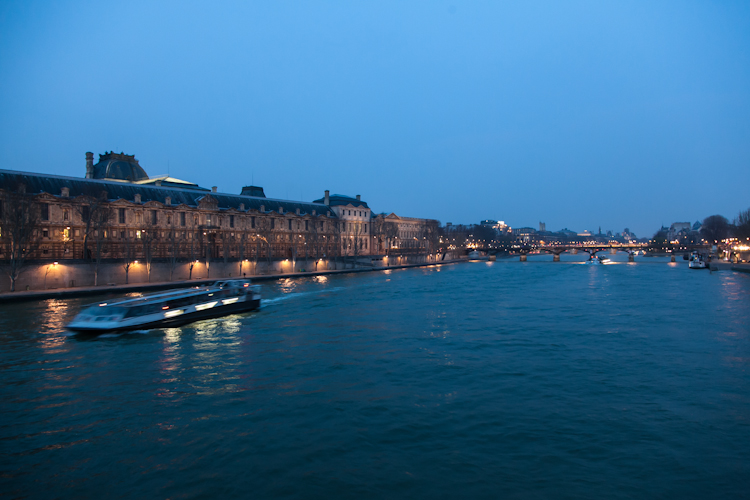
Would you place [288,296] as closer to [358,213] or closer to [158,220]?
[158,220]

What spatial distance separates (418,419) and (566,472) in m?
4.82

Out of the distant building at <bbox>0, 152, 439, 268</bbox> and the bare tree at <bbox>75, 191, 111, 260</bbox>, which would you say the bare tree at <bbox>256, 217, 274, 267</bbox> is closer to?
the distant building at <bbox>0, 152, 439, 268</bbox>

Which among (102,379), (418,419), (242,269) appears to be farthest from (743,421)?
(242,269)

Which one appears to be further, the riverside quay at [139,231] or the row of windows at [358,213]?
the row of windows at [358,213]

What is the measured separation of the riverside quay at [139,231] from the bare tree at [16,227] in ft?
0.40

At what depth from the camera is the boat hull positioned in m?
29.3

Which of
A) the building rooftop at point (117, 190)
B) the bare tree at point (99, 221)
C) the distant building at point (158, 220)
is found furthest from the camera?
the bare tree at point (99, 221)

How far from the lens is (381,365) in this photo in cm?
2170

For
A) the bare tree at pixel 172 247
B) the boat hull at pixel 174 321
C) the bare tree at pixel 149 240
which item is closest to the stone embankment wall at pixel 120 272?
the bare tree at pixel 172 247

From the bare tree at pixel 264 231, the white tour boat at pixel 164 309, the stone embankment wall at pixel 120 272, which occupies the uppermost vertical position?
the bare tree at pixel 264 231

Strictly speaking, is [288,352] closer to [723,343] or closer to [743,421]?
[743,421]

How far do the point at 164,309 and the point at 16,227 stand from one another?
27.7 metres

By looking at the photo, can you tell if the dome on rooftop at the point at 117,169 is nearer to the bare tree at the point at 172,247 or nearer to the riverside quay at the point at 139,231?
the riverside quay at the point at 139,231

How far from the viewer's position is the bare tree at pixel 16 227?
4747 cm
